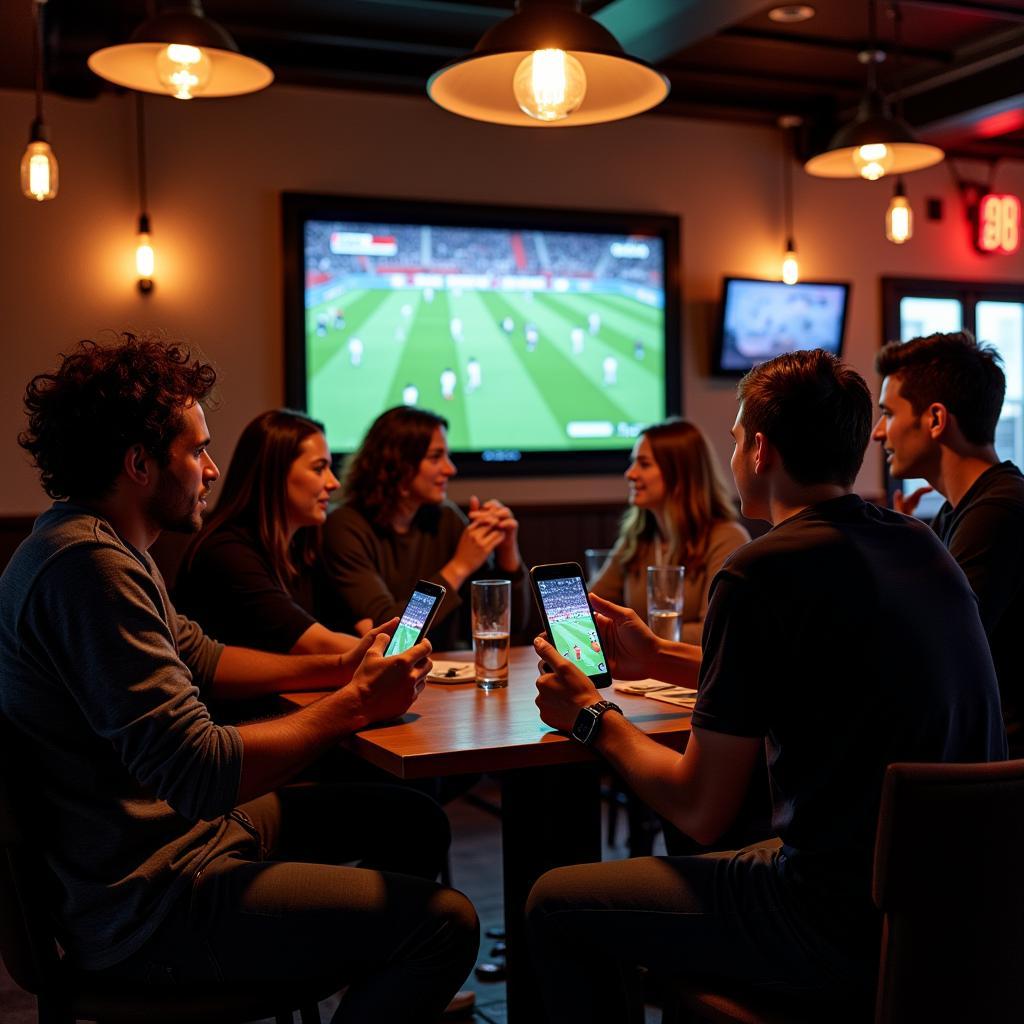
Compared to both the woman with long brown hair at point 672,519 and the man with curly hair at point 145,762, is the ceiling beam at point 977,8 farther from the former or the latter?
the man with curly hair at point 145,762

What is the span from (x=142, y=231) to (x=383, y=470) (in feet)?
6.76

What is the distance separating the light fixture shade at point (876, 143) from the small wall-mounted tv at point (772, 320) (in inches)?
75.9

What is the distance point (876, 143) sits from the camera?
3672 millimetres

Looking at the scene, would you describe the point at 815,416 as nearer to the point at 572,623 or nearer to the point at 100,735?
the point at 572,623

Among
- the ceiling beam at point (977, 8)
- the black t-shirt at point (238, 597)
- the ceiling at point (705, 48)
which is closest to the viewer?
the black t-shirt at point (238, 597)

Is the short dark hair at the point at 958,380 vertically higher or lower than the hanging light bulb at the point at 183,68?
lower

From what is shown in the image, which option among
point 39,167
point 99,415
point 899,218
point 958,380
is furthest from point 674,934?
point 899,218

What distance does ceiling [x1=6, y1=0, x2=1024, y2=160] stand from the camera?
14.9 ft

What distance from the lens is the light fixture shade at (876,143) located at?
3.70 m

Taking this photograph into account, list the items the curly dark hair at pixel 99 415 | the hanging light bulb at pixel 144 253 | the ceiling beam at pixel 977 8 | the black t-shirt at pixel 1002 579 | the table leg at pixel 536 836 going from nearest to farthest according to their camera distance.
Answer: the curly dark hair at pixel 99 415
the table leg at pixel 536 836
the black t-shirt at pixel 1002 579
the ceiling beam at pixel 977 8
the hanging light bulb at pixel 144 253

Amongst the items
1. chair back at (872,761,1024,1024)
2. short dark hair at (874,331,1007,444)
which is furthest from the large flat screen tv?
chair back at (872,761,1024,1024)

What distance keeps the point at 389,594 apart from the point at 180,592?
0.57 metres

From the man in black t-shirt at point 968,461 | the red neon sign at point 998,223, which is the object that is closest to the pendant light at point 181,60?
the man in black t-shirt at point 968,461

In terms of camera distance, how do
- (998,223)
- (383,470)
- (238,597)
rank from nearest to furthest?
(238,597) < (383,470) < (998,223)
